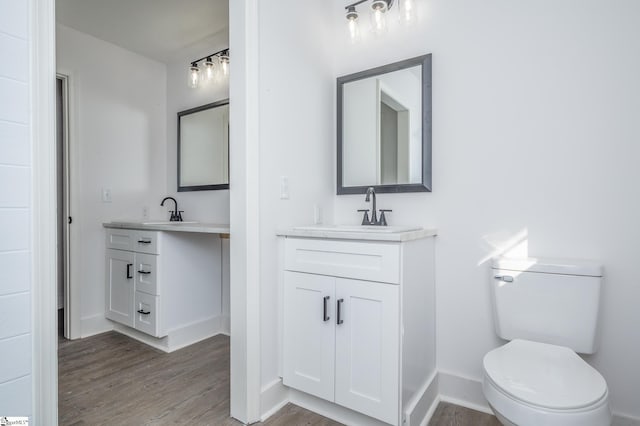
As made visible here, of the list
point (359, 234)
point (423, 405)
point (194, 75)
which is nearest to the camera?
point (359, 234)

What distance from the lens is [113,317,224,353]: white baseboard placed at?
7.91ft

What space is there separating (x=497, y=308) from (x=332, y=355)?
78cm

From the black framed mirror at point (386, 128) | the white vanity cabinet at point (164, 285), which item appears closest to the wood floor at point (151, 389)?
the white vanity cabinet at point (164, 285)

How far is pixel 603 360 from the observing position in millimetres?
1468

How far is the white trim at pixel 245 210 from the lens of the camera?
5.15 ft

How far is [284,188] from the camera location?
70.0 inches

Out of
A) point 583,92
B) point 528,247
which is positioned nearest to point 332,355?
point 528,247

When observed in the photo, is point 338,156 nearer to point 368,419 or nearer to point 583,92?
point 583,92

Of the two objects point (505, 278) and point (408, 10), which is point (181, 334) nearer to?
point (505, 278)

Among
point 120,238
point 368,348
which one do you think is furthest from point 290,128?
point 120,238

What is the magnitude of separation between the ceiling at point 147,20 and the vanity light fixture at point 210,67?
0.19m

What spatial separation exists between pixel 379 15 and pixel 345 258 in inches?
53.5

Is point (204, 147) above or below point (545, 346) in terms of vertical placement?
above

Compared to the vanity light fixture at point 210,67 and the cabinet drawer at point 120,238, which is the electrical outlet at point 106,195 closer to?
the cabinet drawer at point 120,238
